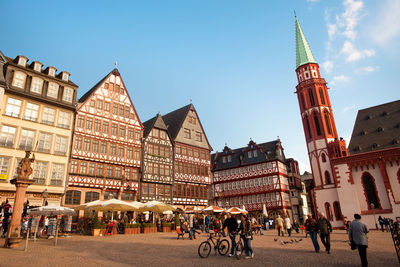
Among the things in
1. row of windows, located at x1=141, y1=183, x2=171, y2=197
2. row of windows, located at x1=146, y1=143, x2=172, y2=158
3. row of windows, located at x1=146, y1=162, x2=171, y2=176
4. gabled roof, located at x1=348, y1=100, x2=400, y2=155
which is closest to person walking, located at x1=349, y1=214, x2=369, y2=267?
row of windows, located at x1=141, y1=183, x2=171, y2=197

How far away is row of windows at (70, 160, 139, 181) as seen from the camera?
89.8ft

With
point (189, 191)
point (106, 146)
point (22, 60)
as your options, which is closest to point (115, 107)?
point (106, 146)

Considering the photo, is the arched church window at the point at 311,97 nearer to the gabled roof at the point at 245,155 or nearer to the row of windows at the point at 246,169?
the gabled roof at the point at 245,155

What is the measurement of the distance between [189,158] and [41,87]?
1988 cm

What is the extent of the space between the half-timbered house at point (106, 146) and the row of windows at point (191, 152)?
640 centimetres

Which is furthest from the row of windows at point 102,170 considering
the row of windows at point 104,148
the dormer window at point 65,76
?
the dormer window at point 65,76

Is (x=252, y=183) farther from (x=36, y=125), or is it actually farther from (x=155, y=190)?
(x=36, y=125)

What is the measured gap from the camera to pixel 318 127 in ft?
136

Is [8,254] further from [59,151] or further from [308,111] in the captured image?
[308,111]

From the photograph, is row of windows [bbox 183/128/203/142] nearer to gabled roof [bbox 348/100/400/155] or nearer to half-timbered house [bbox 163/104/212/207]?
half-timbered house [bbox 163/104/212/207]

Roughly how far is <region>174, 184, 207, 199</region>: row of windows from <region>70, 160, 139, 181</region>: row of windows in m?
6.57

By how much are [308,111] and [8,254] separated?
41419mm

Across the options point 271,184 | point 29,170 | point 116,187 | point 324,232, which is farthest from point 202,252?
point 271,184

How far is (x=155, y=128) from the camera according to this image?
35.3 meters
